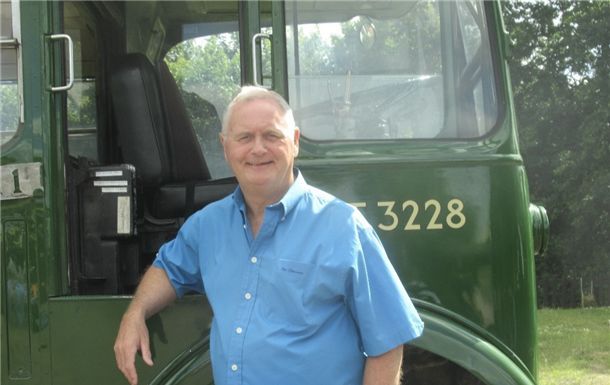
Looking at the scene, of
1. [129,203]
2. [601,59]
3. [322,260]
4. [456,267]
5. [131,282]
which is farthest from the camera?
[601,59]

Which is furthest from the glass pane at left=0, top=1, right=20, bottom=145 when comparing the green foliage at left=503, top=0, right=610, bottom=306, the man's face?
the green foliage at left=503, top=0, right=610, bottom=306

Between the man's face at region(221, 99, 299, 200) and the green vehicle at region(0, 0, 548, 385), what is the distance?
58 cm

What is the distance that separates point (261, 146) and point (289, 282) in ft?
1.27

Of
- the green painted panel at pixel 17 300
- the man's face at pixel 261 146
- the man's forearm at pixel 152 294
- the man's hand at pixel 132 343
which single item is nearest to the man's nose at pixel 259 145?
the man's face at pixel 261 146

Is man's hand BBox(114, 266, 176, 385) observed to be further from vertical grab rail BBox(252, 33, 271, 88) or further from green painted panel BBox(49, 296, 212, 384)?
vertical grab rail BBox(252, 33, 271, 88)

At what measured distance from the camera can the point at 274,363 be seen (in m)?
2.16

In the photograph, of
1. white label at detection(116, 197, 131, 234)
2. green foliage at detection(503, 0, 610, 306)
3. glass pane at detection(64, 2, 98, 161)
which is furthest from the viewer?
green foliage at detection(503, 0, 610, 306)

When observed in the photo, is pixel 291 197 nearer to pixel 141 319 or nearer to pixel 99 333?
pixel 141 319

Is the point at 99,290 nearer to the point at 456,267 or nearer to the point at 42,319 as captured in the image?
the point at 42,319

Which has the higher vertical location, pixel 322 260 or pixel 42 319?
pixel 322 260

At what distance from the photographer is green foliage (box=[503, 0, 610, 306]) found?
18375 mm

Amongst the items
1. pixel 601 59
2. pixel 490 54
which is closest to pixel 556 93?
pixel 601 59

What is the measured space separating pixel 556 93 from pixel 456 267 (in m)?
17.3

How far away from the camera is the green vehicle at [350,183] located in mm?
2846
